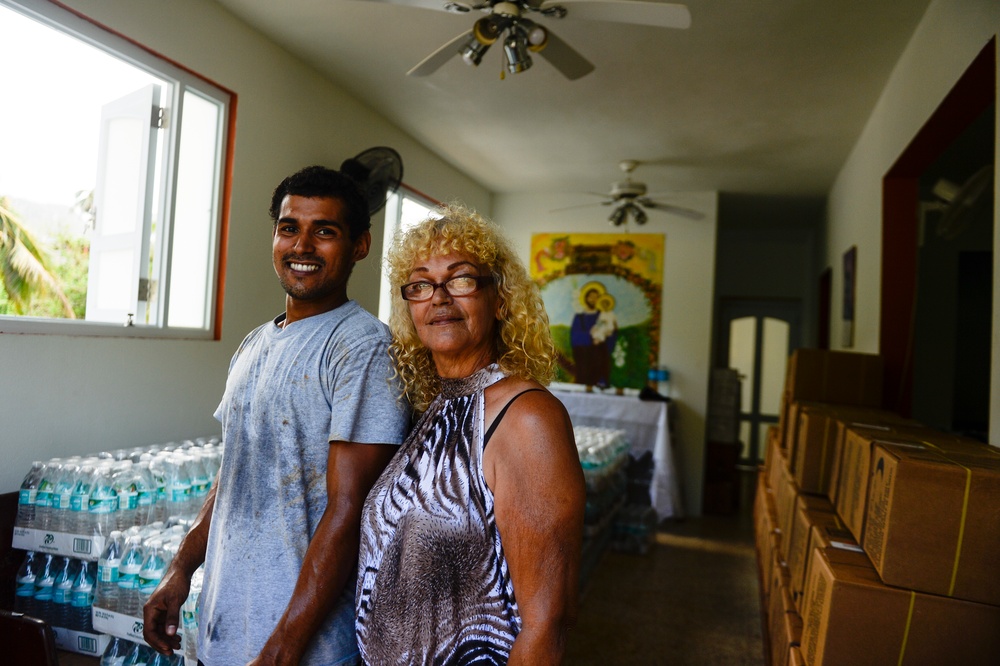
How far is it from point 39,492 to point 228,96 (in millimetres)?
2054

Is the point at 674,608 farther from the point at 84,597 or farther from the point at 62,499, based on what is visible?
the point at 62,499

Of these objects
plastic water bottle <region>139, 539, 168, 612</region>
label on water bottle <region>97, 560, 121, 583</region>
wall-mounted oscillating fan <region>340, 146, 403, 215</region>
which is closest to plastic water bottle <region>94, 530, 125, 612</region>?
label on water bottle <region>97, 560, 121, 583</region>

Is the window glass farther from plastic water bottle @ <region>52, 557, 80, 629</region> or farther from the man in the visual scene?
the man

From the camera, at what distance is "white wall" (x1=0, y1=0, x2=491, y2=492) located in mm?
2441

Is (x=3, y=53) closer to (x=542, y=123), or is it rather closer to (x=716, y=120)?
(x=542, y=123)

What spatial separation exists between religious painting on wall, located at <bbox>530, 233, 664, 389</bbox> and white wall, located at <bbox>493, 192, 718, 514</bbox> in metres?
0.11

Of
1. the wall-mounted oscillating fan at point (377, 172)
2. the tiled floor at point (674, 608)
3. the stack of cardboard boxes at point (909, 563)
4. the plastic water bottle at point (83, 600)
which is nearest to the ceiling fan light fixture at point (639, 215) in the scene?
the wall-mounted oscillating fan at point (377, 172)

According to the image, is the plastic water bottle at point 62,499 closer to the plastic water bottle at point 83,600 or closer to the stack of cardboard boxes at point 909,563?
the plastic water bottle at point 83,600

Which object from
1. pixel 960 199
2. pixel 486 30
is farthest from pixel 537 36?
pixel 960 199

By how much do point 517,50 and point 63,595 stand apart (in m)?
2.47

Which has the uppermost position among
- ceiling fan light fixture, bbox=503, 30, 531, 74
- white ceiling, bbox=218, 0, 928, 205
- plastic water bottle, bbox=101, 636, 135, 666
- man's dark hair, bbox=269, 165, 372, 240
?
white ceiling, bbox=218, 0, 928, 205

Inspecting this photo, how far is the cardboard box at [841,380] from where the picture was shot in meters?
3.06

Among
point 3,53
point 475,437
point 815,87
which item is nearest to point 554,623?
point 475,437

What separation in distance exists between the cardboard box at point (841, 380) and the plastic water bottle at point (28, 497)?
3071 mm
